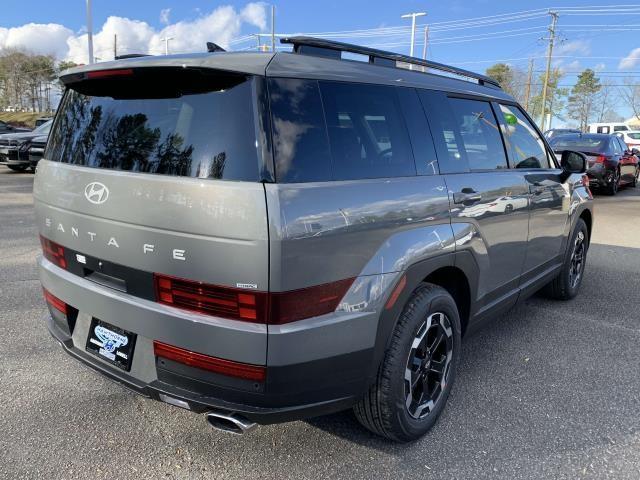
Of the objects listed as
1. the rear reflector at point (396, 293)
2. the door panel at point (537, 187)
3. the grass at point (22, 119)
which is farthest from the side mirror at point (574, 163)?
the grass at point (22, 119)

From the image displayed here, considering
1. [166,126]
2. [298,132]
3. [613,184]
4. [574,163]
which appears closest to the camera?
[298,132]

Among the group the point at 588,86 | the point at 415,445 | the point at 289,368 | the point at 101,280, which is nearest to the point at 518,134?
the point at 415,445

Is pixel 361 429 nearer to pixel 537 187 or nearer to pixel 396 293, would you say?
pixel 396 293

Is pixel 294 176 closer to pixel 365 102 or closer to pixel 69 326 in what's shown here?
pixel 365 102

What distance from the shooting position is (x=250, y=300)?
6.29 feet

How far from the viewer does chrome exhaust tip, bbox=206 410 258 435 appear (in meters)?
2.07

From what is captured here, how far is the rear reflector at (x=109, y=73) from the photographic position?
227cm

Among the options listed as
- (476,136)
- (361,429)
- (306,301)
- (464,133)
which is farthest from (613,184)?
(306,301)

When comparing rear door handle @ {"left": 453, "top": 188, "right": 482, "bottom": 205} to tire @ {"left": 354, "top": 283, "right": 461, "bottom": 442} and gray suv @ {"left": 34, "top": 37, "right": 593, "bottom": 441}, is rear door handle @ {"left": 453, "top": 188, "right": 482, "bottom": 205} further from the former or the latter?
tire @ {"left": 354, "top": 283, "right": 461, "bottom": 442}

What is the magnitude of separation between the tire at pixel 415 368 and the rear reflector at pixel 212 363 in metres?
0.68

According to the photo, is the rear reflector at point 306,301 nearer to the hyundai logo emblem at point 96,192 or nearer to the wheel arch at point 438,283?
the wheel arch at point 438,283

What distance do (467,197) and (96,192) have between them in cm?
197

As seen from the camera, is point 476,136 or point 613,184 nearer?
point 476,136

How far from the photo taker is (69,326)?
103 inches
